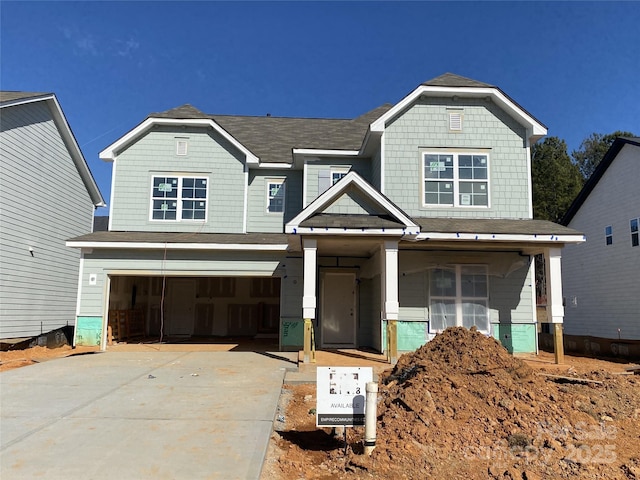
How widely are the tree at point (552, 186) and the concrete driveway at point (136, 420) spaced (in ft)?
91.0

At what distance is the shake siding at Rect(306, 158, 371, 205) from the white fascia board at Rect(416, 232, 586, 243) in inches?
174

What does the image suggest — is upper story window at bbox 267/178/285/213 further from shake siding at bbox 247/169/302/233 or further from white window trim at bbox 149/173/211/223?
white window trim at bbox 149/173/211/223

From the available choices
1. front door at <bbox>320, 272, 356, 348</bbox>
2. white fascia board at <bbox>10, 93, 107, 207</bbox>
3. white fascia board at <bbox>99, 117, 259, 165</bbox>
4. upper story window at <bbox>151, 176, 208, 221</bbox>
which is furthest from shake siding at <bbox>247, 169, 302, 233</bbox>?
white fascia board at <bbox>10, 93, 107, 207</bbox>

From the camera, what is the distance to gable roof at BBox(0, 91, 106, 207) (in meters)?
14.0

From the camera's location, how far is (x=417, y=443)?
5320 mm

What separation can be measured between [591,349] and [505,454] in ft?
40.5

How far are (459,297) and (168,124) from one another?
34.9 feet

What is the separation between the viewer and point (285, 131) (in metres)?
18.4

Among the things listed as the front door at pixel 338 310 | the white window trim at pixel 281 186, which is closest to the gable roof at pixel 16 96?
the white window trim at pixel 281 186

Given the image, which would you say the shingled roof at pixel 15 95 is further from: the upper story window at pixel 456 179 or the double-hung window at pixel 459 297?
the double-hung window at pixel 459 297

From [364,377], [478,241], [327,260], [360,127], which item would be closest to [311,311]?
[327,260]

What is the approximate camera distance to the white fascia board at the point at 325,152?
1476cm

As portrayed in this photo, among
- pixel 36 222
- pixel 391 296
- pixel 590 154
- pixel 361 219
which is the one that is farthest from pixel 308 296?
pixel 590 154

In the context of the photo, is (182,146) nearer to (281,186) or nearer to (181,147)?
(181,147)
